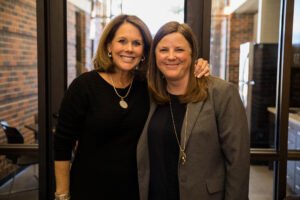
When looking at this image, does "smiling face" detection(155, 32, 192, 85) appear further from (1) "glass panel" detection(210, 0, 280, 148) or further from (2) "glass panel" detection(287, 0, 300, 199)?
(1) "glass panel" detection(210, 0, 280, 148)

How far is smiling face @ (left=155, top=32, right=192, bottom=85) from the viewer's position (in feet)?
4.86

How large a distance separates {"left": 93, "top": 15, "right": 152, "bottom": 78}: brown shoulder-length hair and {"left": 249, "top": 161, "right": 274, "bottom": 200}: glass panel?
5.73ft

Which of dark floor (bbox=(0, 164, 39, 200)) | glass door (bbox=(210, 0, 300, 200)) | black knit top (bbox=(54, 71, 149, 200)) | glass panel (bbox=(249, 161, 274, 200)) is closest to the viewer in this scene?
black knit top (bbox=(54, 71, 149, 200))

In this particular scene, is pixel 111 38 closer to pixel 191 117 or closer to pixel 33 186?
pixel 191 117

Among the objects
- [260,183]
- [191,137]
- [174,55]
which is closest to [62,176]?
[191,137]

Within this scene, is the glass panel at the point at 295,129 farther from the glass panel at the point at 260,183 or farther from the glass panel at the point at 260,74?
the glass panel at the point at 260,74

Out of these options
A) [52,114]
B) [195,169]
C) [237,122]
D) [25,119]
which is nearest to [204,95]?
[237,122]

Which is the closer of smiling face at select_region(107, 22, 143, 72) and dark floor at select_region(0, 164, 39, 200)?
smiling face at select_region(107, 22, 143, 72)

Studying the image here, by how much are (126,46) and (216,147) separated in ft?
2.04

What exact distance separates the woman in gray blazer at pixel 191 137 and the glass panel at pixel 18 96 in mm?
1212

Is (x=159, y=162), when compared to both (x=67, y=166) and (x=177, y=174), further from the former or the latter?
(x=67, y=166)

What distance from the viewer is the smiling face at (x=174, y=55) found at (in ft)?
4.86

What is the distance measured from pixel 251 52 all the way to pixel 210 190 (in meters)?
3.24

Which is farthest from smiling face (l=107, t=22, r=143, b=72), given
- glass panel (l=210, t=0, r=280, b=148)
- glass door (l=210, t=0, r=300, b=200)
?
glass panel (l=210, t=0, r=280, b=148)
